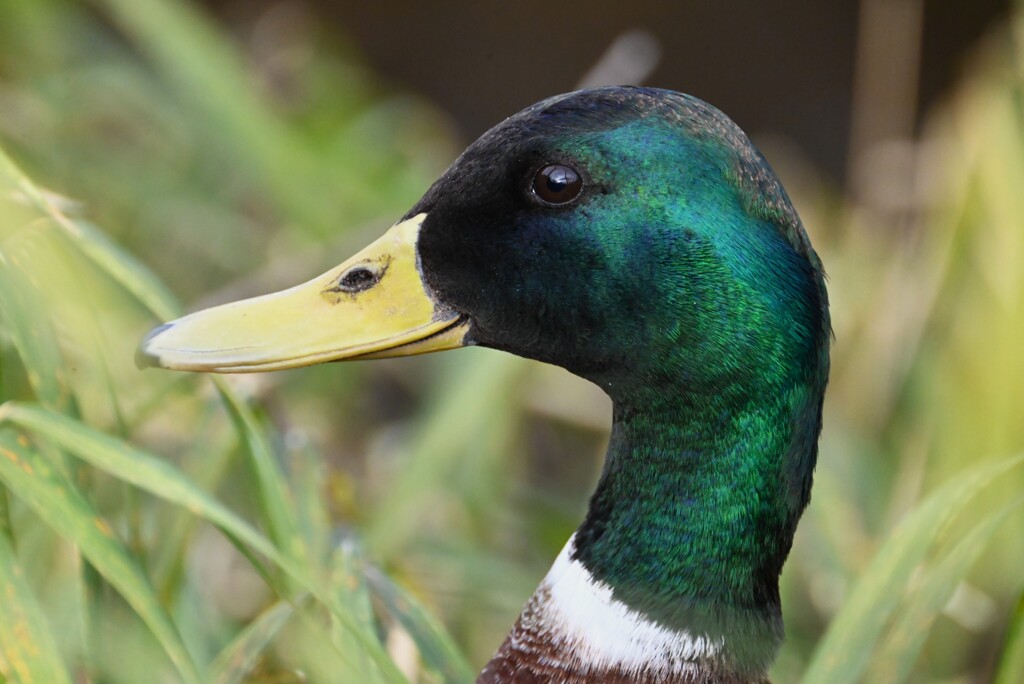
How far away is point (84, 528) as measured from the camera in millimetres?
1077

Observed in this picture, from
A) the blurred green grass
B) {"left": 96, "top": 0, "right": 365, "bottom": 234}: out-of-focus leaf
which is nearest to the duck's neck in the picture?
the blurred green grass

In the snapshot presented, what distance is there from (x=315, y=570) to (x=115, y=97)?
1729 mm

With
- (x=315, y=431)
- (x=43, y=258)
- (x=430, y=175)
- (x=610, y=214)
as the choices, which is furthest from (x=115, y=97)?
(x=610, y=214)

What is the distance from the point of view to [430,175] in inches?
107

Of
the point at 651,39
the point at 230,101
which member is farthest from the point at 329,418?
the point at 651,39

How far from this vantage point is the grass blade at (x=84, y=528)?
1.05 metres

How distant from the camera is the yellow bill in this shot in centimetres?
108

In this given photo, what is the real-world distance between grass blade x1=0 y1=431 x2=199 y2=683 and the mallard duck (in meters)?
0.13

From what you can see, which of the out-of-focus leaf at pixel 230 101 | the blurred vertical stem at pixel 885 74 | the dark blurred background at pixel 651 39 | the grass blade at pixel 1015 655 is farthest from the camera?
the dark blurred background at pixel 651 39

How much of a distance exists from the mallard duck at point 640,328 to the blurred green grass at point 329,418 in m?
0.15

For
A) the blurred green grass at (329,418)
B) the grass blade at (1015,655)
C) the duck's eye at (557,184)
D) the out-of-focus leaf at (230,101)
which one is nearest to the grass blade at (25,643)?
the blurred green grass at (329,418)

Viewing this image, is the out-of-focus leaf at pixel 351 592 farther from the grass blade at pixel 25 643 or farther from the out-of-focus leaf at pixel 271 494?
the grass blade at pixel 25 643

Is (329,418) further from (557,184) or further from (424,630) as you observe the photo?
(557,184)

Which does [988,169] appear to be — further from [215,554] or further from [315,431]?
[215,554]
